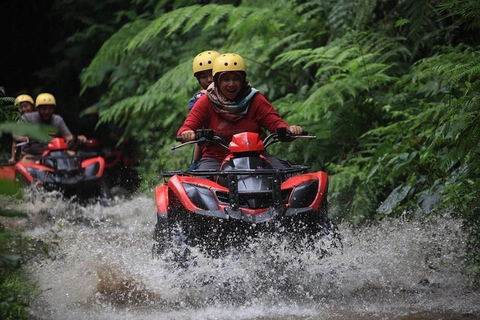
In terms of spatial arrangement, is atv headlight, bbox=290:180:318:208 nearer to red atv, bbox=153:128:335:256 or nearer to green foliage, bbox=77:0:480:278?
red atv, bbox=153:128:335:256

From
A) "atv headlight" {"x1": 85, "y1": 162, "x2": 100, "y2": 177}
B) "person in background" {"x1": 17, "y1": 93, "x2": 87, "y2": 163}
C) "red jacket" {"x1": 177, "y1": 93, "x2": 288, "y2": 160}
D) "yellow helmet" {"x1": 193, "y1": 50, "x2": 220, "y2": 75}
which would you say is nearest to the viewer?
"red jacket" {"x1": 177, "y1": 93, "x2": 288, "y2": 160}

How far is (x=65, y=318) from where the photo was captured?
5.86 metres

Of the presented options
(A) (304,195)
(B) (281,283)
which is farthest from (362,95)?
(B) (281,283)

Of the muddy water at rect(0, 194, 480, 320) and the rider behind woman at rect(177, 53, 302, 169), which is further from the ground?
the rider behind woman at rect(177, 53, 302, 169)

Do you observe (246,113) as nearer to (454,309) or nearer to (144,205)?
(454,309)

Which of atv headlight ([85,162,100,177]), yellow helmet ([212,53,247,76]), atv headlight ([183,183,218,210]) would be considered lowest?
atv headlight ([85,162,100,177])

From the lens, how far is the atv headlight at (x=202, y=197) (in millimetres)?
6711

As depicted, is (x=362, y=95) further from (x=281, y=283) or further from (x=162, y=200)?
(x=281, y=283)

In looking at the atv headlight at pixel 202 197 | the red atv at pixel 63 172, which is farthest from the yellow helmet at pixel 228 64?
the red atv at pixel 63 172

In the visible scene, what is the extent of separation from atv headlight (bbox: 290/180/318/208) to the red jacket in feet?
4.79

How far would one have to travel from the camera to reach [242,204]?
267 inches

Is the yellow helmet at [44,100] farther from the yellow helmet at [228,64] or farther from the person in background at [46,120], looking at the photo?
the yellow helmet at [228,64]

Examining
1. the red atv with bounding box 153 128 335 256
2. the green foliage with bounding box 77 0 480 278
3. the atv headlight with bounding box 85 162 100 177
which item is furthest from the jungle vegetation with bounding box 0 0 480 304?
the red atv with bounding box 153 128 335 256

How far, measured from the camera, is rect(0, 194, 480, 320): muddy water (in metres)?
5.91
